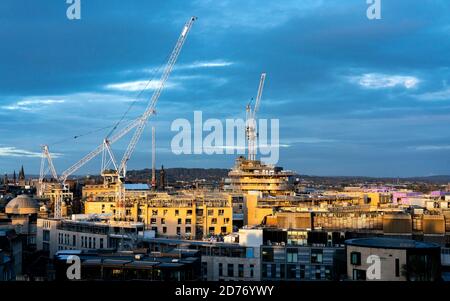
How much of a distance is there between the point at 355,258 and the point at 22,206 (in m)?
41.9

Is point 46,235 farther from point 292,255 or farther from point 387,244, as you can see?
point 387,244

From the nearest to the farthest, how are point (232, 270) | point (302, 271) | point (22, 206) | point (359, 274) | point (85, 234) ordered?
point (359, 274) → point (302, 271) → point (232, 270) → point (85, 234) → point (22, 206)

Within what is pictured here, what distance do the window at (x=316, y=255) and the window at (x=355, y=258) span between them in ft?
24.3

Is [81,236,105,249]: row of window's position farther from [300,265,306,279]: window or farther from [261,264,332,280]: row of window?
[300,265,306,279]: window

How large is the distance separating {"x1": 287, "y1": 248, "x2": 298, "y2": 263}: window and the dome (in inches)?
1303

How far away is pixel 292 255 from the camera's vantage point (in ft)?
90.0

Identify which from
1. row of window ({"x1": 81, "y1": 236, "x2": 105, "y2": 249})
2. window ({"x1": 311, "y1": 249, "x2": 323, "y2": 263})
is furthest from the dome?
window ({"x1": 311, "y1": 249, "x2": 323, "y2": 263})

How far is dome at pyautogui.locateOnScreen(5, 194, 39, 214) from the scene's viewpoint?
54562 millimetres

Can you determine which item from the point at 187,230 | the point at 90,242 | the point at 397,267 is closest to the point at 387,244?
the point at 397,267

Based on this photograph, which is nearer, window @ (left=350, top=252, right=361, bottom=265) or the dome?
window @ (left=350, top=252, right=361, bottom=265)

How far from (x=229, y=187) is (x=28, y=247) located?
971 inches

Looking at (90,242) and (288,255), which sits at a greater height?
(288,255)

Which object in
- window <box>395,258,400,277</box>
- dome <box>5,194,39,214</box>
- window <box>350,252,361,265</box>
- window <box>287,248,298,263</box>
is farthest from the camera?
dome <box>5,194,39,214</box>
